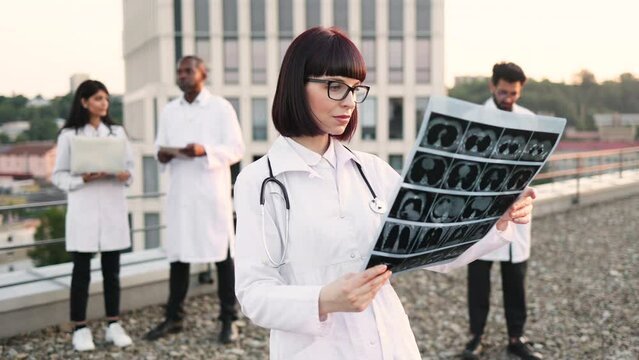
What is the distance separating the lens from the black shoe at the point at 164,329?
202 inches

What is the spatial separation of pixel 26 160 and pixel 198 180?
5.21 metres

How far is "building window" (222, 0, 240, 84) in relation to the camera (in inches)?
2165

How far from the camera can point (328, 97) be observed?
1672 millimetres

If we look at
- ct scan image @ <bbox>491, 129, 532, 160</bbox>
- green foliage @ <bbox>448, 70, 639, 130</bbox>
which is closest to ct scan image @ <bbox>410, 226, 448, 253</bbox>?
ct scan image @ <bbox>491, 129, 532, 160</bbox>

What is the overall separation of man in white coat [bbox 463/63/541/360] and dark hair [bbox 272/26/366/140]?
2846 millimetres

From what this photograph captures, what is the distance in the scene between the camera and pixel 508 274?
4602mm

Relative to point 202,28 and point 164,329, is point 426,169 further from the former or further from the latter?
point 202,28

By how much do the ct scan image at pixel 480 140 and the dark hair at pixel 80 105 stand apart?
394 centimetres

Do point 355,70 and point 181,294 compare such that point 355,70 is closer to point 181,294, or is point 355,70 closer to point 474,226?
point 474,226

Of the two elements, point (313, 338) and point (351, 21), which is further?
point (351, 21)

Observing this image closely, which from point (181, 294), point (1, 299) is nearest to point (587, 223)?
point (181, 294)

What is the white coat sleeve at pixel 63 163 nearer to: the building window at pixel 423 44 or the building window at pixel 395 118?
the building window at pixel 395 118

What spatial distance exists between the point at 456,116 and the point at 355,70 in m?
0.39

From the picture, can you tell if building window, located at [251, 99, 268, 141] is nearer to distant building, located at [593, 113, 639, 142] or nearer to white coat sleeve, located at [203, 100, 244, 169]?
distant building, located at [593, 113, 639, 142]
